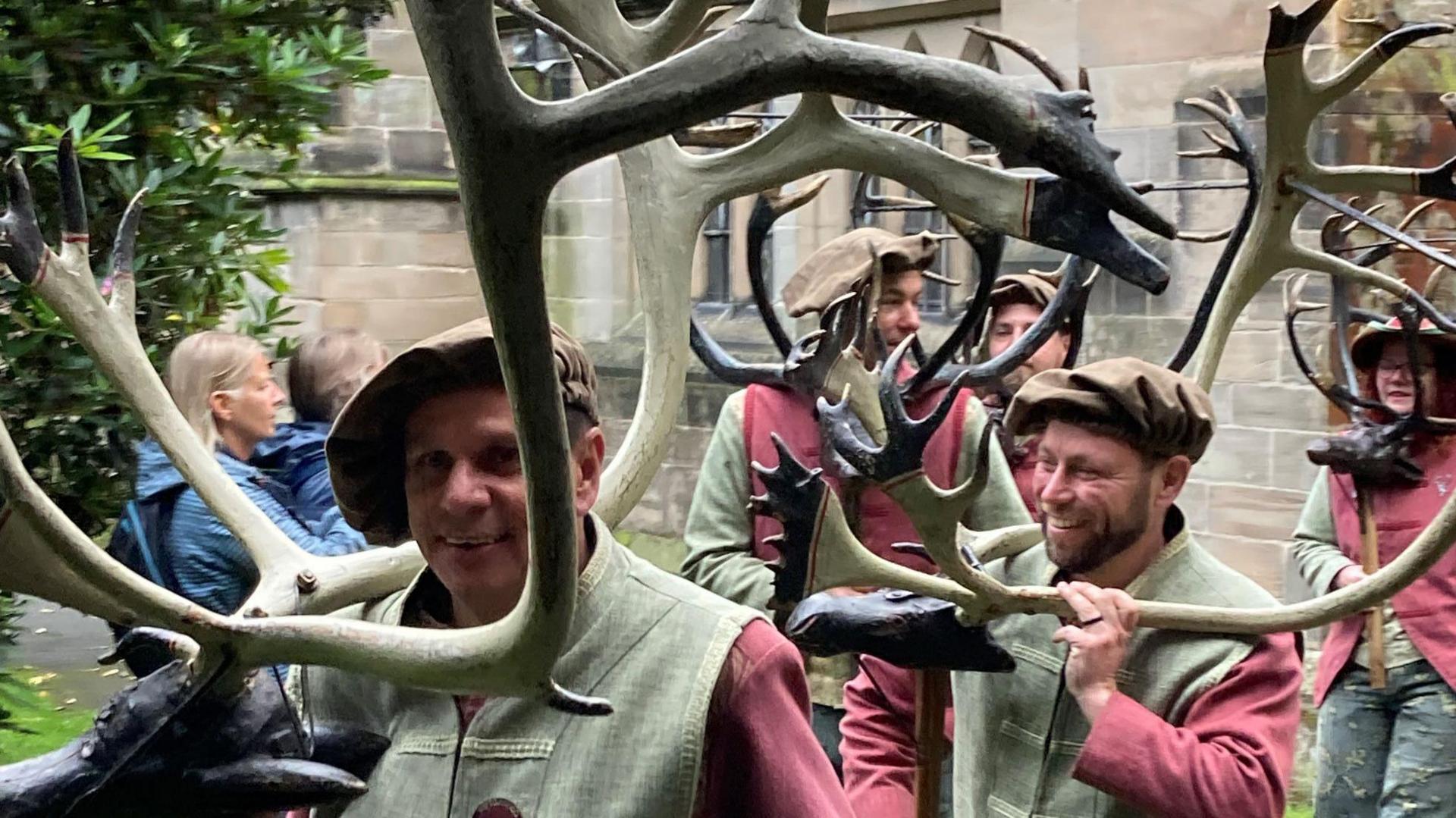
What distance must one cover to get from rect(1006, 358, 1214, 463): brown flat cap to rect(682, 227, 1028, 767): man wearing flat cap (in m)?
0.91

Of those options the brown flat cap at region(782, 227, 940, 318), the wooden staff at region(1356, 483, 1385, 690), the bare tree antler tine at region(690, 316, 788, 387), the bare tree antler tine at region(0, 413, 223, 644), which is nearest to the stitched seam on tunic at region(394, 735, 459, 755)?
the bare tree antler tine at region(0, 413, 223, 644)

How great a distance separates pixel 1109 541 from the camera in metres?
2.70

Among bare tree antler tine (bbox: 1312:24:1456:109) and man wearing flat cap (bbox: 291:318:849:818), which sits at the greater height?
bare tree antler tine (bbox: 1312:24:1456:109)

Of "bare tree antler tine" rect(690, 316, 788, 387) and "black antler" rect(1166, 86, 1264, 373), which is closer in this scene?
"black antler" rect(1166, 86, 1264, 373)

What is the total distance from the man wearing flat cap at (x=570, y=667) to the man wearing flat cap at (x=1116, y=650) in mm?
720

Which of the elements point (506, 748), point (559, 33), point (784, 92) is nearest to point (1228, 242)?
point (559, 33)

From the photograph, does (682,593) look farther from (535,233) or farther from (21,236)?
(21,236)

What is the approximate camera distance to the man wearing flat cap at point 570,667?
189 centimetres

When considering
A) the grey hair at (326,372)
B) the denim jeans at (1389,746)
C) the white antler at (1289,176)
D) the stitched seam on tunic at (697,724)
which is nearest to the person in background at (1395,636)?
the denim jeans at (1389,746)

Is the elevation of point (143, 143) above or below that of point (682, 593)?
above

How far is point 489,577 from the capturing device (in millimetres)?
1923

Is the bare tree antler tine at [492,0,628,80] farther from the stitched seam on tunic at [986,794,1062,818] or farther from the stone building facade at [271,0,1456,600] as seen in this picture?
the stone building facade at [271,0,1456,600]

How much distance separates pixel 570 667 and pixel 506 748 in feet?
0.39

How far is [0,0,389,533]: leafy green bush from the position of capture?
11.1ft
